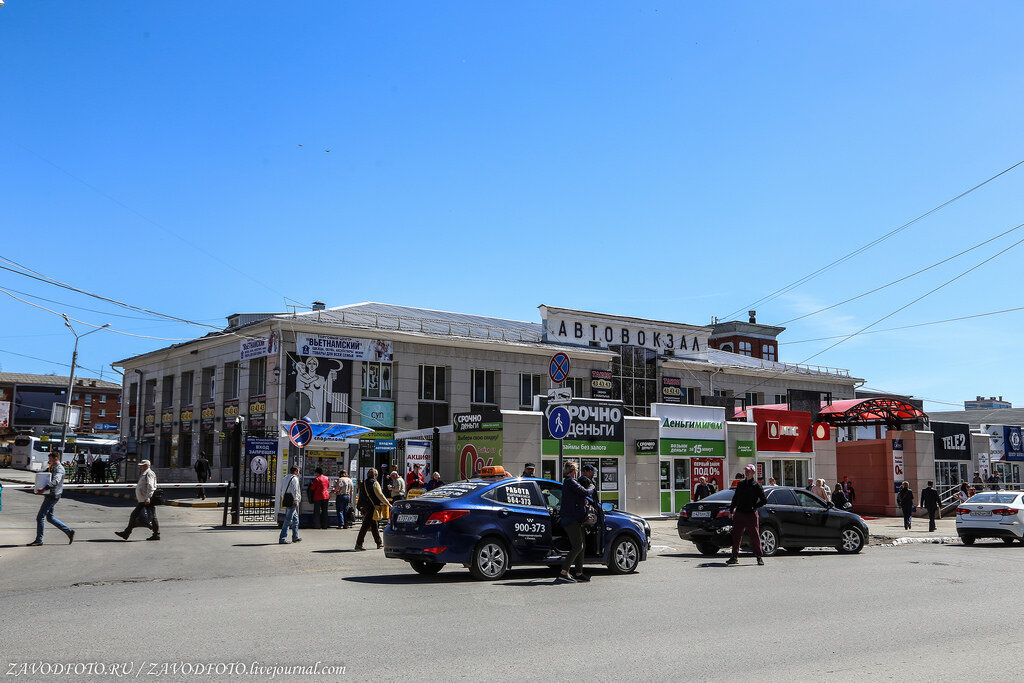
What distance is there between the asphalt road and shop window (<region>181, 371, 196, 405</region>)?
2669 centimetres

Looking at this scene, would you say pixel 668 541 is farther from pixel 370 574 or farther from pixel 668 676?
pixel 668 676

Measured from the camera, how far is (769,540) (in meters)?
18.0

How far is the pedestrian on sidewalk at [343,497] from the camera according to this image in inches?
888

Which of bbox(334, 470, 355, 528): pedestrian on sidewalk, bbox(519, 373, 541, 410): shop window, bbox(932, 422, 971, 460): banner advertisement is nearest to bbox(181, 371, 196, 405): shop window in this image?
bbox(519, 373, 541, 410): shop window

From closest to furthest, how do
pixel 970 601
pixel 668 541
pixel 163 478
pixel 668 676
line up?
pixel 668 676, pixel 970 601, pixel 668 541, pixel 163 478

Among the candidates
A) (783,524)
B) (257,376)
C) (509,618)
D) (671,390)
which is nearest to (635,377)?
(671,390)

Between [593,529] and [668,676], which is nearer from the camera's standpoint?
[668,676]

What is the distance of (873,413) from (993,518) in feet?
43.1

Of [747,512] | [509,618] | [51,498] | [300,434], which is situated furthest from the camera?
[300,434]

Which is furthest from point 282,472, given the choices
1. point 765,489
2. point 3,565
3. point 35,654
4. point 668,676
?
point 668,676

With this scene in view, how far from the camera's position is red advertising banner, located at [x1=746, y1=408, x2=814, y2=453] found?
1259 inches

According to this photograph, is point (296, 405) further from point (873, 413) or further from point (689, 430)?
point (873, 413)

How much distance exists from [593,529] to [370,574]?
365cm

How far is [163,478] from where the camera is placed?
135ft
